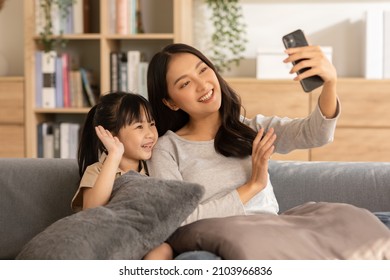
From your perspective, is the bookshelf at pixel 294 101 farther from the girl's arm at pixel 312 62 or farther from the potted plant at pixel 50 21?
the girl's arm at pixel 312 62

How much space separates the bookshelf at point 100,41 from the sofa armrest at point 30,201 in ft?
6.56

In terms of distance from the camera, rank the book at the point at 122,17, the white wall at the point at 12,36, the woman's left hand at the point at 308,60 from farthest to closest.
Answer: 1. the white wall at the point at 12,36
2. the book at the point at 122,17
3. the woman's left hand at the point at 308,60

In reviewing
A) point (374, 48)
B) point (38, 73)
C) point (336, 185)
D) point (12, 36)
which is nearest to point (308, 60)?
point (336, 185)

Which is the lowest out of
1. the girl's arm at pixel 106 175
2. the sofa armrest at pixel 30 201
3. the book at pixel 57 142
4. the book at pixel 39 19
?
the book at pixel 57 142

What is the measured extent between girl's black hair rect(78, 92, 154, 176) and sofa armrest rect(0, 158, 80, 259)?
10 cm

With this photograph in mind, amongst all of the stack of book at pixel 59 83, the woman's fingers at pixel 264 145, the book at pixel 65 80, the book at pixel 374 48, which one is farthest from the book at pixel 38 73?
the woman's fingers at pixel 264 145

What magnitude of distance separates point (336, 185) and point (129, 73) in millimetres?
2188

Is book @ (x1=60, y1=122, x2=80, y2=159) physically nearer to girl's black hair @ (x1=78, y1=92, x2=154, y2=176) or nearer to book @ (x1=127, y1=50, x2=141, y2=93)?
book @ (x1=127, y1=50, x2=141, y2=93)

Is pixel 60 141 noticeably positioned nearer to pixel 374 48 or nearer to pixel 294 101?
pixel 294 101

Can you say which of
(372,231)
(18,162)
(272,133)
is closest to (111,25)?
(18,162)

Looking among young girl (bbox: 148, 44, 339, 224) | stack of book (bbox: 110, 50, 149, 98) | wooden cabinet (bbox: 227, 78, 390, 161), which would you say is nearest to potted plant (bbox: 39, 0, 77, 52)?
stack of book (bbox: 110, 50, 149, 98)

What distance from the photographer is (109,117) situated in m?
1.98

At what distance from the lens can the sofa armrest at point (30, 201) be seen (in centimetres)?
208
